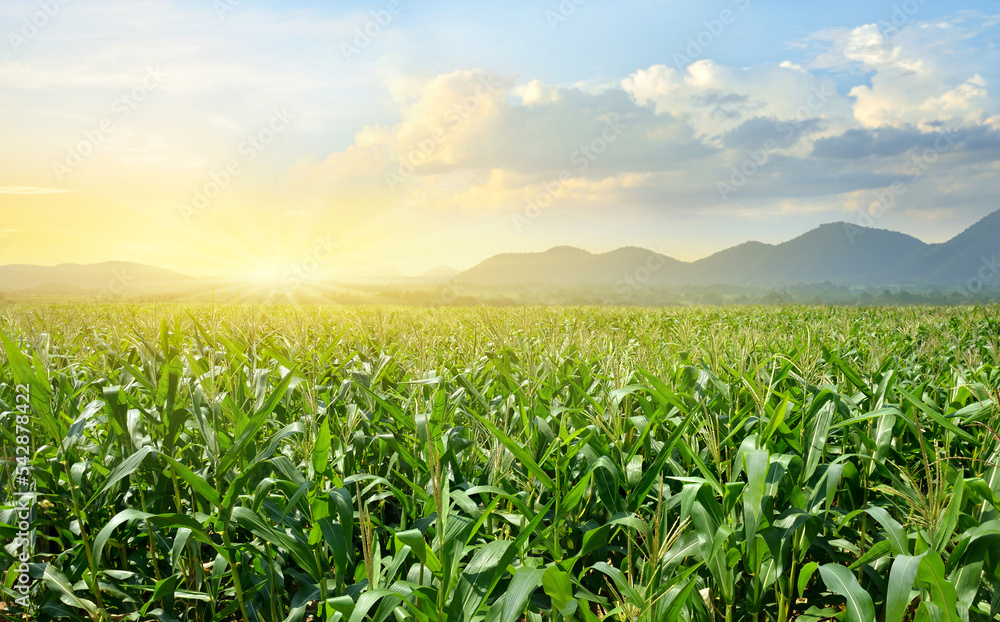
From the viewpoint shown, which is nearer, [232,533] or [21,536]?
[21,536]

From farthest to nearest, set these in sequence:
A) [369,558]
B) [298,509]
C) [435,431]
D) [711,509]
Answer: [435,431]
[298,509]
[711,509]
[369,558]

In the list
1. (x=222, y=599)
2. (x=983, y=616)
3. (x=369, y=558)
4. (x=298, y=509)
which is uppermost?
(x=369, y=558)

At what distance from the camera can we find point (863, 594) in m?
1.80

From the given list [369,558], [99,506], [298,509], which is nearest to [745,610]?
[369,558]

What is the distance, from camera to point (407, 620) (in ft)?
6.09

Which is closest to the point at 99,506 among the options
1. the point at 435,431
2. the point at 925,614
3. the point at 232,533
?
the point at 232,533

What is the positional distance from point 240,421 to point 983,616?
317cm

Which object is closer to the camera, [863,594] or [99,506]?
[863,594]

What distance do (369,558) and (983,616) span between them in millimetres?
2370

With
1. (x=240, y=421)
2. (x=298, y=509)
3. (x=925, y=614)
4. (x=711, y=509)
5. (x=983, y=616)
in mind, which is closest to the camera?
(x=925, y=614)

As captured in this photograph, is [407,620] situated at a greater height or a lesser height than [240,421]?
lesser

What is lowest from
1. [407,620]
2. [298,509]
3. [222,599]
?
[222,599]

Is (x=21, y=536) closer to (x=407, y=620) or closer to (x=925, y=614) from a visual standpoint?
(x=407, y=620)

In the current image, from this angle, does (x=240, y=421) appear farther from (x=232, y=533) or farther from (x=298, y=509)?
(x=232, y=533)
